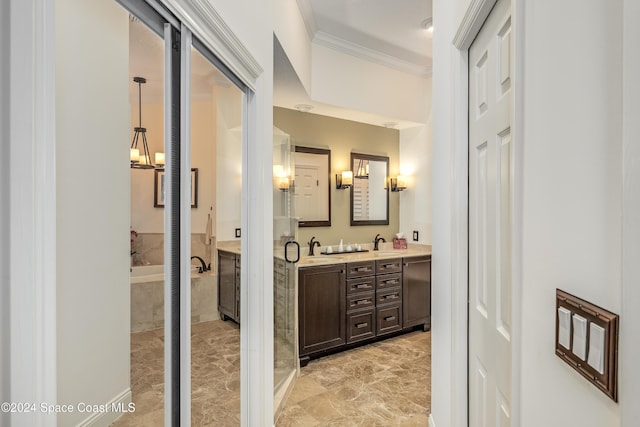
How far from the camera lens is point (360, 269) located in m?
3.77

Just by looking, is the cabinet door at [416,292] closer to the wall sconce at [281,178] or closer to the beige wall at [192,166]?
the wall sconce at [281,178]

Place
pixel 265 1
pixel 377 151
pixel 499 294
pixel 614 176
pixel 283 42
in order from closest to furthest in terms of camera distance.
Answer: pixel 614 176, pixel 499 294, pixel 265 1, pixel 283 42, pixel 377 151

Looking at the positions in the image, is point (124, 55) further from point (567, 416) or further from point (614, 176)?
point (567, 416)

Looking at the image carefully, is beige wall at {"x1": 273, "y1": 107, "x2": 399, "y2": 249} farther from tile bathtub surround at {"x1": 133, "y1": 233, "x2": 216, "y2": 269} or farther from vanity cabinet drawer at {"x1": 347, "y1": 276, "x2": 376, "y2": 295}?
tile bathtub surround at {"x1": 133, "y1": 233, "x2": 216, "y2": 269}

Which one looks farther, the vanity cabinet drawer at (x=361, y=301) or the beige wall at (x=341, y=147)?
the beige wall at (x=341, y=147)

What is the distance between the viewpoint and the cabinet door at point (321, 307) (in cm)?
334

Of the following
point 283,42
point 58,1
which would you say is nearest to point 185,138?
point 58,1

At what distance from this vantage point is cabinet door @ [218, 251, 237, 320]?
5.44 ft

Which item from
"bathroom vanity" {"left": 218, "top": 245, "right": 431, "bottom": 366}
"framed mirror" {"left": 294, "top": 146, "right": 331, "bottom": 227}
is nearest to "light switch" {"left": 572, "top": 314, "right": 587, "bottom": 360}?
"bathroom vanity" {"left": 218, "top": 245, "right": 431, "bottom": 366}

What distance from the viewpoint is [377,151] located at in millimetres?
4762

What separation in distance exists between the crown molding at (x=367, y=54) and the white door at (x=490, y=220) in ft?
7.70

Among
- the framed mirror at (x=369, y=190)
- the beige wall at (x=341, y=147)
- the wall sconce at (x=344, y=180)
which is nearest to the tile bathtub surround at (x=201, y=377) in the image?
the beige wall at (x=341, y=147)

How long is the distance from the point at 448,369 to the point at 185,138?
62.0 inches

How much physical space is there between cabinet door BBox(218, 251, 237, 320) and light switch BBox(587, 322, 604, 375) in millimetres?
1364
